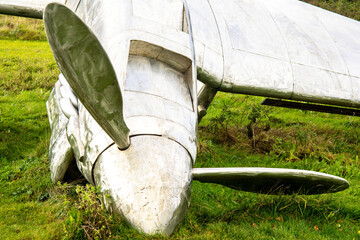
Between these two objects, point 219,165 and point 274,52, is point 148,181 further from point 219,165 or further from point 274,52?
point 274,52

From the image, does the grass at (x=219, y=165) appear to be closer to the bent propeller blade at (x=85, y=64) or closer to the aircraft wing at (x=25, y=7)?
the bent propeller blade at (x=85, y=64)

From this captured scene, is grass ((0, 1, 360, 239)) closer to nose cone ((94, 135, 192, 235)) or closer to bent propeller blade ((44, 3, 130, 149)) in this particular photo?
nose cone ((94, 135, 192, 235))

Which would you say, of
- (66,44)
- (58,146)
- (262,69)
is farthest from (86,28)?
(262,69)

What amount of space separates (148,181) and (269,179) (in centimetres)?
113

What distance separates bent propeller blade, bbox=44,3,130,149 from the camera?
224cm

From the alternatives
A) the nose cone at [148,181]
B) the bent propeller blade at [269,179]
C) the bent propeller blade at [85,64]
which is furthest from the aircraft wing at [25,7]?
the bent propeller blade at [269,179]

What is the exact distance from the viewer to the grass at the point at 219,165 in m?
3.75

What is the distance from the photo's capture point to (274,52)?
650 cm

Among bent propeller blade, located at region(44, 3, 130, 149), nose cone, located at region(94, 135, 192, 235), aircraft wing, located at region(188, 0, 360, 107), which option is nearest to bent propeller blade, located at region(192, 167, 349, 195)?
nose cone, located at region(94, 135, 192, 235)

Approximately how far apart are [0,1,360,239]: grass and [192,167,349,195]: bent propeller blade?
432 millimetres

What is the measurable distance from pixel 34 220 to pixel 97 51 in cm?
259

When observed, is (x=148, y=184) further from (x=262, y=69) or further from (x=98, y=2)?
(x=262, y=69)

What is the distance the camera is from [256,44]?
6.48 m

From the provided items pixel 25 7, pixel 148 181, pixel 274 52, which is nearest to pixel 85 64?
pixel 148 181
